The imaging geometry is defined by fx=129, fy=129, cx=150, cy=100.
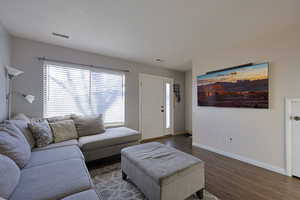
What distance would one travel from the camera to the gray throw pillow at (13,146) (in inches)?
50.4

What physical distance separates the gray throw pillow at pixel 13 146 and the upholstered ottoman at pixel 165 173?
115 centimetres

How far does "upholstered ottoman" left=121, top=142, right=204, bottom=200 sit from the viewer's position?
4.33 ft

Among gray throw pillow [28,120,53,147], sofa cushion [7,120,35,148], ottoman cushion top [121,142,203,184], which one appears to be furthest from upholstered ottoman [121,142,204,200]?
sofa cushion [7,120,35,148]

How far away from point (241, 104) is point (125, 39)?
261 centimetres

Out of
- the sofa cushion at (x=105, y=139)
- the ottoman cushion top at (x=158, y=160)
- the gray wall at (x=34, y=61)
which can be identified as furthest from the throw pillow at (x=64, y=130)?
the ottoman cushion top at (x=158, y=160)

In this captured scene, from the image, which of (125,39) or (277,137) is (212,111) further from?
(125,39)

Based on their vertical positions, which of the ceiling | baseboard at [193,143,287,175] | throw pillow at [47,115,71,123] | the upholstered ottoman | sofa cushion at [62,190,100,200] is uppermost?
the ceiling

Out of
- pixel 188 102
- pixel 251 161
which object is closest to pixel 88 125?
pixel 251 161

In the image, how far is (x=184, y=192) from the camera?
1.45 meters

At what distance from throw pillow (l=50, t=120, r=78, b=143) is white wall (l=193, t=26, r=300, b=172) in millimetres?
3068

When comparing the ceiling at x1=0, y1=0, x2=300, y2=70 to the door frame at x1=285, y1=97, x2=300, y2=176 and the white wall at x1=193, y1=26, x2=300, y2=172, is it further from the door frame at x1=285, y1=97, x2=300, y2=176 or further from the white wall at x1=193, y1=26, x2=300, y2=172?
the door frame at x1=285, y1=97, x2=300, y2=176

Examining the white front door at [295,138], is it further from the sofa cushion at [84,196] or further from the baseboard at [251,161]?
the sofa cushion at [84,196]

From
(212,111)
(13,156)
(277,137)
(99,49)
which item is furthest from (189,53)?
(13,156)

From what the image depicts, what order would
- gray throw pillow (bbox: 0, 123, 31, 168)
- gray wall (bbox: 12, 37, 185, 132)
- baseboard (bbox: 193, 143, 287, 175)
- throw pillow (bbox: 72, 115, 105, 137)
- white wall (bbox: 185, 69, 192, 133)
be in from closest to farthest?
gray throw pillow (bbox: 0, 123, 31, 168) < baseboard (bbox: 193, 143, 287, 175) < gray wall (bbox: 12, 37, 185, 132) < throw pillow (bbox: 72, 115, 105, 137) < white wall (bbox: 185, 69, 192, 133)
